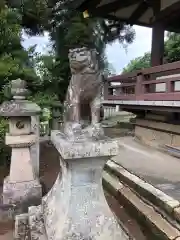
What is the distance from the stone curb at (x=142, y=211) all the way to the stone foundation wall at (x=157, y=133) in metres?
2.29

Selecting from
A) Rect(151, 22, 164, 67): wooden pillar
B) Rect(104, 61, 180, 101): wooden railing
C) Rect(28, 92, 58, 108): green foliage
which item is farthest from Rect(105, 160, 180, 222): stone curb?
Rect(151, 22, 164, 67): wooden pillar

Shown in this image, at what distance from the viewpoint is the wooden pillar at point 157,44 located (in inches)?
265

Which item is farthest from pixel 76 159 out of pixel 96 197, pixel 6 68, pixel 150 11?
pixel 150 11

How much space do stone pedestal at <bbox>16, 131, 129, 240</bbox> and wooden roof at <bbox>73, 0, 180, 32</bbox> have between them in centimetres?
530

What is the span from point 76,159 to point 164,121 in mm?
4713

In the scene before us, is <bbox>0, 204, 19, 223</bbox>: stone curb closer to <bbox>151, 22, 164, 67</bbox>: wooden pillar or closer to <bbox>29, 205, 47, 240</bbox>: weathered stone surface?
<bbox>29, 205, 47, 240</bbox>: weathered stone surface

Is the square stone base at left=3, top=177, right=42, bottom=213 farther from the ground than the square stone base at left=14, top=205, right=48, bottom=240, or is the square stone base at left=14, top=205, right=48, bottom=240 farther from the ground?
the square stone base at left=14, top=205, right=48, bottom=240

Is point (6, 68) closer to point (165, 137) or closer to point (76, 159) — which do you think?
point (76, 159)

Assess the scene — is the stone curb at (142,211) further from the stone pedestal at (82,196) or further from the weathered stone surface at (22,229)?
the weathered stone surface at (22,229)

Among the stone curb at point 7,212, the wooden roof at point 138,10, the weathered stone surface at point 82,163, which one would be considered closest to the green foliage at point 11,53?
the stone curb at point 7,212

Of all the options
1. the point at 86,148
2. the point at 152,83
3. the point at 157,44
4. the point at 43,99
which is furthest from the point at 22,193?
the point at 157,44

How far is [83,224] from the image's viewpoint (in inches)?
73.7

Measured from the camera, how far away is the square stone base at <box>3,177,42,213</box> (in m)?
3.70

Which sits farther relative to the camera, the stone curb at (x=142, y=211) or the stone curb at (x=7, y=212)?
the stone curb at (x=7, y=212)
